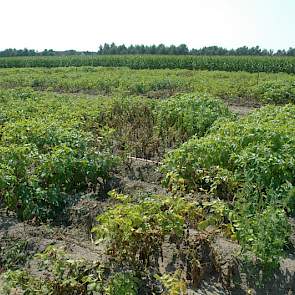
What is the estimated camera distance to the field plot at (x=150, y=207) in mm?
3883

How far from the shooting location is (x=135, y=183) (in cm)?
637

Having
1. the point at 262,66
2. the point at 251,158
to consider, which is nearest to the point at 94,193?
the point at 251,158

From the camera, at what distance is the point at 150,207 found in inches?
166

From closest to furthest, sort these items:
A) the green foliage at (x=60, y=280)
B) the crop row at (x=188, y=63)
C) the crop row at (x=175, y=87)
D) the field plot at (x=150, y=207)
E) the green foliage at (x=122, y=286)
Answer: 1. the green foliage at (x=122, y=286)
2. the green foliage at (x=60, y=280)
3. the field plot at (x=150, y=207)
4. the crop row at (x=175, y=87)
5. the crop row at (x=188, y=63)

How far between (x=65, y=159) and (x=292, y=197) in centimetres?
298

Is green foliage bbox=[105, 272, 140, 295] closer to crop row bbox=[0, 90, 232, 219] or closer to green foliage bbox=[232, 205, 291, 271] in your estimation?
green foliage bbox=[232, 205, 291, 271]

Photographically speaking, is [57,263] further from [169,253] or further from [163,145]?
[163,145]

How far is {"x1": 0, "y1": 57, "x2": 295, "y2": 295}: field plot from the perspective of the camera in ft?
12.7

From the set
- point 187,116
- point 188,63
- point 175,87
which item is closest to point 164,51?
point 188,63

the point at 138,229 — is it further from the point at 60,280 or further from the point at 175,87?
the point at 175,87

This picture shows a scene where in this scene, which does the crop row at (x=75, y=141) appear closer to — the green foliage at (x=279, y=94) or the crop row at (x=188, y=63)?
the green foliage at (x=279, y=94)

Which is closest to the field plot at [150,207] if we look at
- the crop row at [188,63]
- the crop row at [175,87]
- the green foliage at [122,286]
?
the green foliage at [122,286]

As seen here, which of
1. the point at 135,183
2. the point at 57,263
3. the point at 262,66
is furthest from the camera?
the point at 262,66

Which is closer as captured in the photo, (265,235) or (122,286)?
(122,286)
